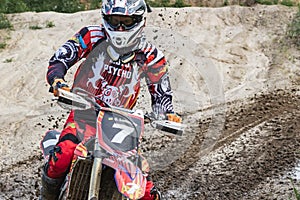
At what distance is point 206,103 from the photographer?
873 centimetres

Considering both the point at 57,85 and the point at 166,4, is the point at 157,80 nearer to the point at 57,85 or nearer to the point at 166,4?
the point at 57,85

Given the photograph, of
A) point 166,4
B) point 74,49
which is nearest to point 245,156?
point 74,49

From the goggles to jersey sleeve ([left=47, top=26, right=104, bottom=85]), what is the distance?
1.17 ft

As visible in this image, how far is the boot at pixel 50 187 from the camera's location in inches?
173

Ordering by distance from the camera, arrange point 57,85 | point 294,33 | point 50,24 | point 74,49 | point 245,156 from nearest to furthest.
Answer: point 57,85 → point 74,49 → point 245,156 → point 50,24 → point 294,33

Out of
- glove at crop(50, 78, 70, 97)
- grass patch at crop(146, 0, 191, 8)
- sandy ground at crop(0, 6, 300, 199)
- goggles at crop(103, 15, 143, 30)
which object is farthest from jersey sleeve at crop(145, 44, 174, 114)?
grass patch at crop(146, 0, 191, 8)

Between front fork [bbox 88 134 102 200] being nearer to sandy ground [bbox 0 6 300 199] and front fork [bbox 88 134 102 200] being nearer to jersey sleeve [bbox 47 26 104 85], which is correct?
sandy ground [bbox 0 6 300 199]

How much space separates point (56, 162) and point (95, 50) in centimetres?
97

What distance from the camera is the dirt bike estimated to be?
3822 millimetres

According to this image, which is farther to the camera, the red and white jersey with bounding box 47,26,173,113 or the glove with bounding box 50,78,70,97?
the red and white jersey with bounding box 47,26,173,113

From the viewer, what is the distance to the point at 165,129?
3.95 meters

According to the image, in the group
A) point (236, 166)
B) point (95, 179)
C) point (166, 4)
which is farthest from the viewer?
point (166, 4)

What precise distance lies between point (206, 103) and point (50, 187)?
460 cm

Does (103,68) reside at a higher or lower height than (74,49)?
lower
